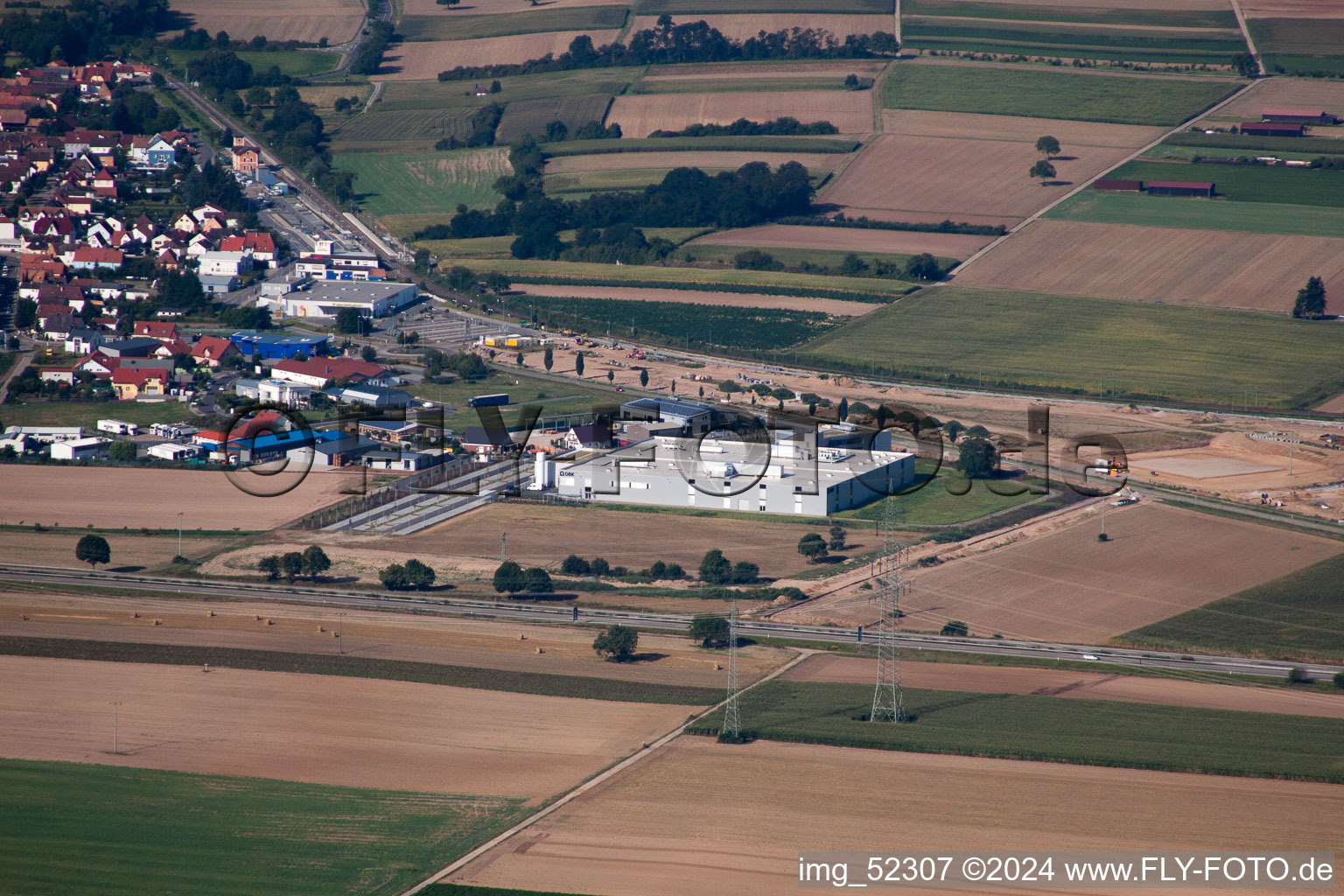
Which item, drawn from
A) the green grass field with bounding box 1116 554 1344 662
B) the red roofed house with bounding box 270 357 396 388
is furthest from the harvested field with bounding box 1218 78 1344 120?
the green grass field with bounding box 1116 554 1344 662

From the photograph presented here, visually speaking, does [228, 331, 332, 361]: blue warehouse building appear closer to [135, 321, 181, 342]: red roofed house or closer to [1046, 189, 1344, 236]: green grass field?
[135, 321, 181, 342]: red roofed house

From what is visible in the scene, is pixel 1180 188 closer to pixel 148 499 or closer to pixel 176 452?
pixel 176 452

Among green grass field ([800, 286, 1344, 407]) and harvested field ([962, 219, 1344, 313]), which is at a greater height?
harvested field ([962, 219, 1344, 313])

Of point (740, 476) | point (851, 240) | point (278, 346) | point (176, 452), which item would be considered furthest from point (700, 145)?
point (740, 476)

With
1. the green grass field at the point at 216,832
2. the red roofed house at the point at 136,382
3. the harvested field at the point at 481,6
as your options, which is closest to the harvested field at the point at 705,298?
the red roofed house at the point at 136,382

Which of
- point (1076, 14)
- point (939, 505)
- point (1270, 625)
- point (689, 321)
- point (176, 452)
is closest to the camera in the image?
point (1270, 625)

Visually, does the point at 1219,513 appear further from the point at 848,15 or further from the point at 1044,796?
the point at 848,15
